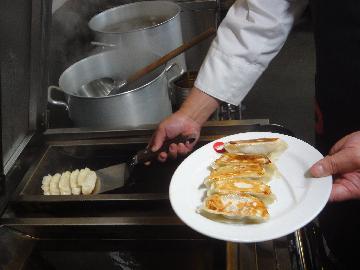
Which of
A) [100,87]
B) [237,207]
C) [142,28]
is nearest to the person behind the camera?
Result: [237,207]

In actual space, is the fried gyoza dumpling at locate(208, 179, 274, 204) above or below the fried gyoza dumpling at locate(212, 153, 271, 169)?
below

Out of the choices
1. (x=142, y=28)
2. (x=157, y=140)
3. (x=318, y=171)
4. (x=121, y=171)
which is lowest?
(x=121, y=171)

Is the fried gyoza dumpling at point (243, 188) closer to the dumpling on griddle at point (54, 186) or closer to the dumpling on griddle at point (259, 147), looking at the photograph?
the dumpling on griddle at point (259, 147)

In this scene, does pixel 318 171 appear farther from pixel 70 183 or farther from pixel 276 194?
pixel 70 183

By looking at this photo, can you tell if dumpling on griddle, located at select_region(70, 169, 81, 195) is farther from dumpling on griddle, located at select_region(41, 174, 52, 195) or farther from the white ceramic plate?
the white ceramic plate

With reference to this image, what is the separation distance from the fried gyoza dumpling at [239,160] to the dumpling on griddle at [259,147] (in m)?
0.03

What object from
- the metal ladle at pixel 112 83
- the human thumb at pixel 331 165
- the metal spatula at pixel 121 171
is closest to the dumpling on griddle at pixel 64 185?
the metal spatula at pixel 121 171

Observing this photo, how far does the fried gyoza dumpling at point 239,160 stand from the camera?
1.20 meters

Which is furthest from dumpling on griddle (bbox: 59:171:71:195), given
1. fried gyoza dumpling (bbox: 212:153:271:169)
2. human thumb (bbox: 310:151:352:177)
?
Result: human thumb (bbox: 310:151:352:177)

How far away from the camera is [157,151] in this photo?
1499 mm

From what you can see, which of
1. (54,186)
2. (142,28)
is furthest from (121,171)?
(142,28)

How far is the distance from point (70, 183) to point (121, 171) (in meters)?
0.21

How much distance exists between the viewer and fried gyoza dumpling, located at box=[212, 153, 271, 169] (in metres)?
1.20

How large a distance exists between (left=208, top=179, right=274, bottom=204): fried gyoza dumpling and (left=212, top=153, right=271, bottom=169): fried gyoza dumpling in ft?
0.24
